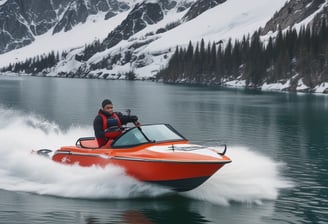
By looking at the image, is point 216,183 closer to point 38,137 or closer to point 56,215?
point 56,215

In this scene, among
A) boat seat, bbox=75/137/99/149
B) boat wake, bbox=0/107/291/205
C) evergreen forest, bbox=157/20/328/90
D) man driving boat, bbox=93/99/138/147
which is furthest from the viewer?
evergreen forest, bbox=157/20/328/90

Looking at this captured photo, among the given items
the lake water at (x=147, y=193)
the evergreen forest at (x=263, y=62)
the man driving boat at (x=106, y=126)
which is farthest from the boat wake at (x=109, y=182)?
the evergreen forest at (x=263, y=62)

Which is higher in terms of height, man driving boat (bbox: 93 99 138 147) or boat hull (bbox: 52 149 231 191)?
man driving boat (bbox: 93 99 138 147)

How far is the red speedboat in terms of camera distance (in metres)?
16.2

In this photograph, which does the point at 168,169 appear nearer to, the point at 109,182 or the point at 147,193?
the point at 147,193

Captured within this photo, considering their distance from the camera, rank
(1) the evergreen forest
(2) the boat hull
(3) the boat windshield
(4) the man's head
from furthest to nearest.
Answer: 1. (1) the evergreen forest
2. (4) the man's head
3. (3) the boat windshield
4. (2) the boat hull

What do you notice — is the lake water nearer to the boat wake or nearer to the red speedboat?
the boat wake

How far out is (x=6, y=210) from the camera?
16297 millimetres

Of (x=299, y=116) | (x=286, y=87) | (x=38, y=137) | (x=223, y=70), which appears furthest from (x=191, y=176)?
(x=223, y=70)

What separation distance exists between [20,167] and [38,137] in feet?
20.9

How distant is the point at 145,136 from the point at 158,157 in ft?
4.10

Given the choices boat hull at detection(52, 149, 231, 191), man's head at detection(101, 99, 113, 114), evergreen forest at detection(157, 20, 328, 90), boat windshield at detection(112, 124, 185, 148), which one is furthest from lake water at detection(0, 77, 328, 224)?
evergreen forest at detection(157, 20, 328, 90)

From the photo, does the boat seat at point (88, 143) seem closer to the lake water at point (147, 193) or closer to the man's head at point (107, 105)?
the lake water at point (147, 193)

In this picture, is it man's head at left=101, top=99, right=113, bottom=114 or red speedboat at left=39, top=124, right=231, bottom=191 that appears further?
man's head at left=101, top=99, right=113, bottom=114
